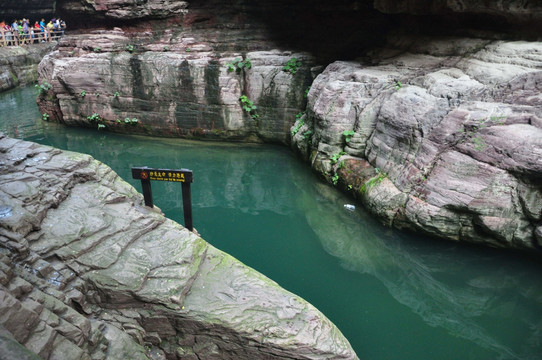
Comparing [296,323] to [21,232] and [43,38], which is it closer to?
[21,232]

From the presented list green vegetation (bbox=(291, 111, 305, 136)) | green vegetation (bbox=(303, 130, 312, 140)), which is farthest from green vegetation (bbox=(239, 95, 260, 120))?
green vegetation (bbox=(303, 130, 312, 140))

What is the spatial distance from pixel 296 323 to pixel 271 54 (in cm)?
814

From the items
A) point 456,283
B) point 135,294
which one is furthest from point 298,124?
point 135,294

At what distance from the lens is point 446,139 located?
242 inches

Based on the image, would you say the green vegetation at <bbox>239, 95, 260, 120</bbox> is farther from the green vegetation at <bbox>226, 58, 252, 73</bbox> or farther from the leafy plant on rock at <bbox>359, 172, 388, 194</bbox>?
the leafy plant on rock at <bbox>359, 172, 388, 194</bbox>

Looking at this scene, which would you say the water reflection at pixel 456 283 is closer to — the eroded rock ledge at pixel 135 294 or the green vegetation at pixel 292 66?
the eroded rock ledge at pixel 135 294

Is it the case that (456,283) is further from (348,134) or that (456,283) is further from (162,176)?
(162,176)

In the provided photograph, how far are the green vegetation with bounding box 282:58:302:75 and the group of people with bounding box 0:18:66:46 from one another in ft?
53.1

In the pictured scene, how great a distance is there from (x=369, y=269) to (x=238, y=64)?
6722 mm

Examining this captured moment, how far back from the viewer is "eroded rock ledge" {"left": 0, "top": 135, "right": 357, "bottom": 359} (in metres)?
3.47

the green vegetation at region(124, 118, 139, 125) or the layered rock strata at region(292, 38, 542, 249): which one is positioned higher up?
the layered rock strata at region(292, 38, 542, 249)

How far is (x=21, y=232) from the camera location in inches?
159

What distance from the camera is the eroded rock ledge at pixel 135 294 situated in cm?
347

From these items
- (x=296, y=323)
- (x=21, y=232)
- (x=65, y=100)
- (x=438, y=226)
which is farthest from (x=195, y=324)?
(x=65, y=100)
